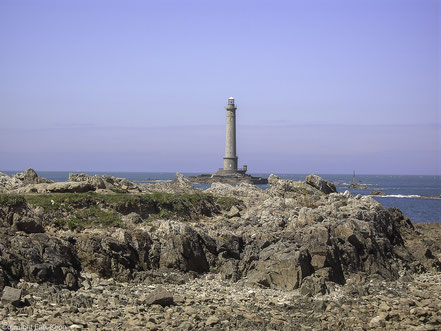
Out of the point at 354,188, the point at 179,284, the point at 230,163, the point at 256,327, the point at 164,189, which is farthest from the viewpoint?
the point at 354,188

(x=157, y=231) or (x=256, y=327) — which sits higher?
(x=157, y=231)

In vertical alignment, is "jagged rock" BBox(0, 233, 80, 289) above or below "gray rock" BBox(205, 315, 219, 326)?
above

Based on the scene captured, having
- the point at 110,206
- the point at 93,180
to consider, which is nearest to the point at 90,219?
the point at 110,206

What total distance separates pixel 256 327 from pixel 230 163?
262 ft

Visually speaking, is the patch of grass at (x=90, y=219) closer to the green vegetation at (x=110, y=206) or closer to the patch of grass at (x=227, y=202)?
the green vegetation at (x=110, y=206)

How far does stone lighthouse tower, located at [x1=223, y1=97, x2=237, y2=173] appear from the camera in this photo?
309ft

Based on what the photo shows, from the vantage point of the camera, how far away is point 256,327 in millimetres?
17922

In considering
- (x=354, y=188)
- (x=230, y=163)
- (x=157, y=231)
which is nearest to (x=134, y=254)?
(x=157, y=231)

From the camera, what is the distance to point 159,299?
19.3 meters

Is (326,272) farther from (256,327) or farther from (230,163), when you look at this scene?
(230,163)

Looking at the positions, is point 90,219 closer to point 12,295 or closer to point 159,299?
point 159,299

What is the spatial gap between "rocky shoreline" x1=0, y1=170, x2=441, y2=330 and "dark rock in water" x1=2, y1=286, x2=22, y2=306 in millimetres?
95

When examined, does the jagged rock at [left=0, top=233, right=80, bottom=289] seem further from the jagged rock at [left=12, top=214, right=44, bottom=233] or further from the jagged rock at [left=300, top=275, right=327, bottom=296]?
the jagged rock at [left=300, top=275, right=327, bottom=296]

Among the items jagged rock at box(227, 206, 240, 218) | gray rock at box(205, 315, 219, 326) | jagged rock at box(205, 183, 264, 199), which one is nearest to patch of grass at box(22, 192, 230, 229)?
jagged rock at box(227, 206, 240, 218)
